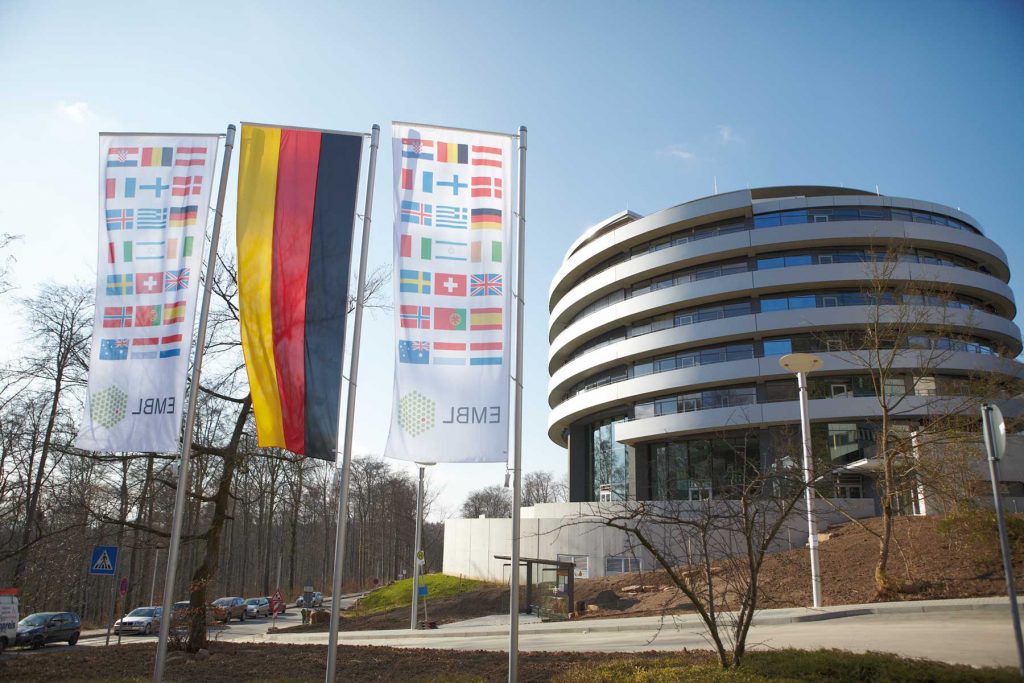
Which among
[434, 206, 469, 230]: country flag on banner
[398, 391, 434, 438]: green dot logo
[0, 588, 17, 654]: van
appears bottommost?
[0, 588, 17, 654]: van

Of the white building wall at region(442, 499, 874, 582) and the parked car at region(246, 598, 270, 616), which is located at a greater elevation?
the white building wall at region(442, 499, 874, 582)

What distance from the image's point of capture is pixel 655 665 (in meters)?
9.52

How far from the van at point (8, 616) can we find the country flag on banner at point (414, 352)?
20.3m

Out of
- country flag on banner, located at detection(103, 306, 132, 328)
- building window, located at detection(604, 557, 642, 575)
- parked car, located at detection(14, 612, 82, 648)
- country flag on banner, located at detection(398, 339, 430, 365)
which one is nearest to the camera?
country flag on banner, located at detection(398, 339, 430, 365)

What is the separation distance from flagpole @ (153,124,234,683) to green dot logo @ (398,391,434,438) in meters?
3.36

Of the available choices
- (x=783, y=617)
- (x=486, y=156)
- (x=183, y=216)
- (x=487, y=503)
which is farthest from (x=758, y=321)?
(x=487, y=503)

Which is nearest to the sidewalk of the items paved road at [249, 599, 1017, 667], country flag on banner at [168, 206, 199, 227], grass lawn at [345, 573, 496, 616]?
paved road at [249, 599, 1017, 667]

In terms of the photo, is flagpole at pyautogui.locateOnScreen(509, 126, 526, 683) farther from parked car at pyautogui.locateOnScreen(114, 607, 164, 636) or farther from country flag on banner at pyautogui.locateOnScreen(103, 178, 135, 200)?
parked car at pyautogui.locateOnScreen(114, 607, 164, 636)

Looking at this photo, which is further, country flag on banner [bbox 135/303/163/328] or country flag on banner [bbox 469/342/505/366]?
country flag on banner [bbox 135/303/163/328]

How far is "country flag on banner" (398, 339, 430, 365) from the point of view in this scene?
10719 mm

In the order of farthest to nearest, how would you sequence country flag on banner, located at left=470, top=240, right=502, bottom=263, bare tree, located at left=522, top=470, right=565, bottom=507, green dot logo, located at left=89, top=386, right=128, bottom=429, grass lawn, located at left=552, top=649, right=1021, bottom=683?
bare tree, located at left=522, top=470, right=565, bottom=507, country flag on banner, located at left=470, top=240, right=502, bottom=263, green dot logo, located at left=89, top=386, right=128, bottom=429, grass lawn, located at left=552, top=649, right=1021, bottom=683

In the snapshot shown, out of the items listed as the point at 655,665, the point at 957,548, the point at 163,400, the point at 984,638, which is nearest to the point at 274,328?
the point at 163,400

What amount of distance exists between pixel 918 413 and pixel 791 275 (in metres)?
10.6

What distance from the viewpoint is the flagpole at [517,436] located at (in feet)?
31.7
